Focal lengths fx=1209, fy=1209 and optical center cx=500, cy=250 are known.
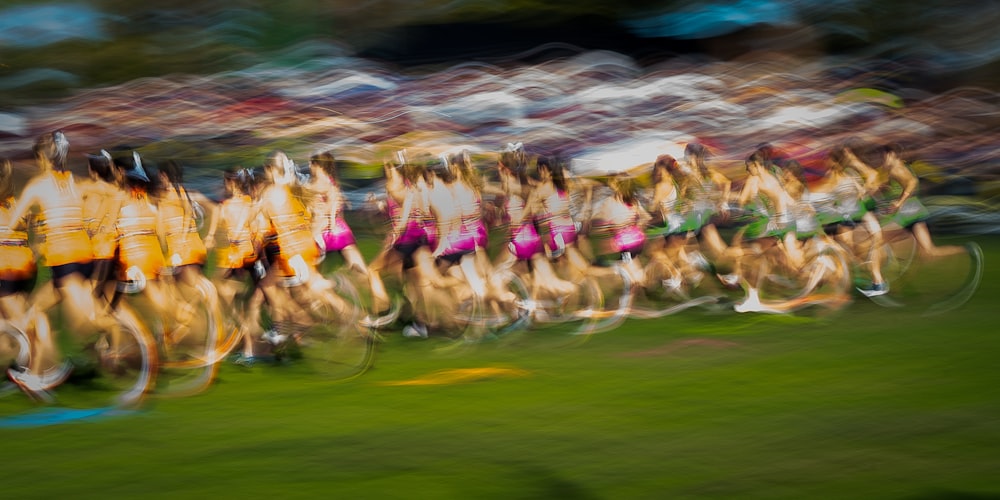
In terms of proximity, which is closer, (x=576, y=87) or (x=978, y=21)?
(x=978, y=21)

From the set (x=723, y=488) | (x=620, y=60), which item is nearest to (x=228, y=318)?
(x=723, y=488)

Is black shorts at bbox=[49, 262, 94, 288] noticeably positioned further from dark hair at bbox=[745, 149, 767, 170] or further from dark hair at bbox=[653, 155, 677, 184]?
dark hair at bbox=[745, 149, 767, 170]

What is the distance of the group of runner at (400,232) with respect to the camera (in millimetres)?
6957

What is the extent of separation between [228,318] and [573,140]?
13418 millimetres

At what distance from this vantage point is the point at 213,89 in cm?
2177

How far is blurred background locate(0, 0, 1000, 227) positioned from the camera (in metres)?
20.4

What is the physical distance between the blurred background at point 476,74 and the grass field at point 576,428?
40.0 ft

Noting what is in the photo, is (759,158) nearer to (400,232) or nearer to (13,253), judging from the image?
(400,232)

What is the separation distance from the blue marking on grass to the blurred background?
1446cm

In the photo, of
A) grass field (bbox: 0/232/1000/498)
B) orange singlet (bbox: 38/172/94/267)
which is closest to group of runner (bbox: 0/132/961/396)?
orange singlet (bbox: 38/172/94/267)

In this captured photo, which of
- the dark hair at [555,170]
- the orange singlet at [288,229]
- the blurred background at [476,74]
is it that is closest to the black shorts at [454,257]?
the dark hair at [555,170]

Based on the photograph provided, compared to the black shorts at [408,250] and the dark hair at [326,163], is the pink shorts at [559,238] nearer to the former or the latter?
the black shorts at [408,250]

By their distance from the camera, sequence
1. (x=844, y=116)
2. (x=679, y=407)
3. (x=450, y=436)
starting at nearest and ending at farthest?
(x=450, y=436), (x=679, y=407), (x=844, y=116)

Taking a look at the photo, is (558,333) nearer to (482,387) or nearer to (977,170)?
(482,387)
